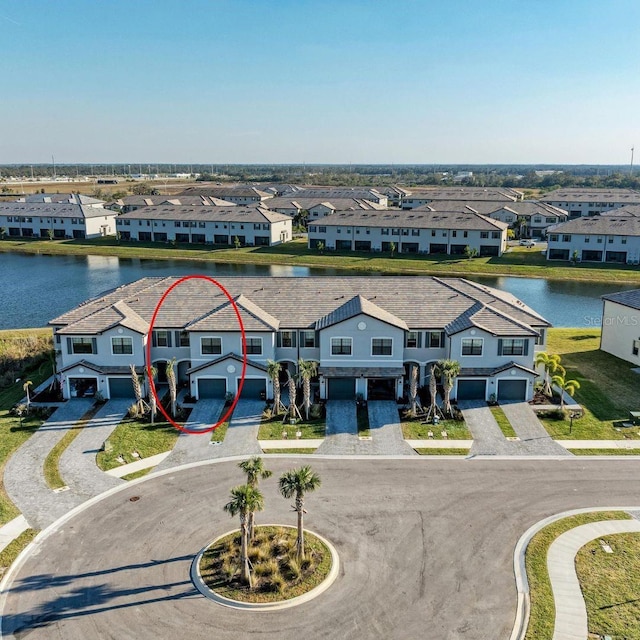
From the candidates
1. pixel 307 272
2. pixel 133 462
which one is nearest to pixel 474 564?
pixel 133 462

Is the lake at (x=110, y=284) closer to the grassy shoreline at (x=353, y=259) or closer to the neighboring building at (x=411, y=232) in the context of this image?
the grassy shoreline at (x=353, y=259)

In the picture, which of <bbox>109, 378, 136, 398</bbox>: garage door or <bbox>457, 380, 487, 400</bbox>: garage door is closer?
<bbox>457, 380, 487, 400</bbox>: garage door

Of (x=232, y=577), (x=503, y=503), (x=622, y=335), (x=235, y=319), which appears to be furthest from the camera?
(x=622, y=335)

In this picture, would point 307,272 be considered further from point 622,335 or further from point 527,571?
point 527,571

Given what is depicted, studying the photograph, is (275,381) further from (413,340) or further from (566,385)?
(566,385)

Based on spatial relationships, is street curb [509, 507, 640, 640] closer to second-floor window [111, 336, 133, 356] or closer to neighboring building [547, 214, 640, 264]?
→ second-floor window [111, 336, 133, 356]

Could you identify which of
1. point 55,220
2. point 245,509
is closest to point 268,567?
point 245,509

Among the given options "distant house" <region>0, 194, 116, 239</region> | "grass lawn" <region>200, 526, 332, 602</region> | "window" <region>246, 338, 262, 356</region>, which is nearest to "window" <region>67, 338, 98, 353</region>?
"window" <region>246, 338, 262, 356</region>
